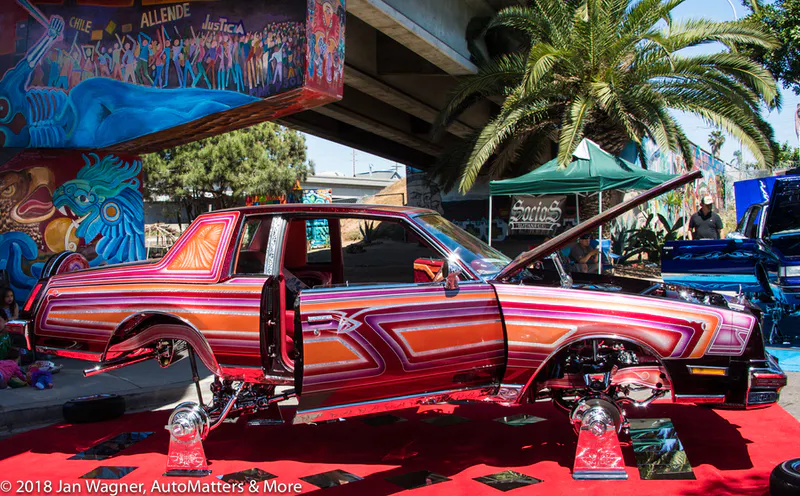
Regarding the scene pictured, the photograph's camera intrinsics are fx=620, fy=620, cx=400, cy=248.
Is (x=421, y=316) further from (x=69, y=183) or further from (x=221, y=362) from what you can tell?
(x=69, y=183)

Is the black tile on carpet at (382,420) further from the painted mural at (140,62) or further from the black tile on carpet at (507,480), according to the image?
the painted mural at (140,62)

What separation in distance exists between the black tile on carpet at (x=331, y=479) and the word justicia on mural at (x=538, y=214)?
801 centimetres

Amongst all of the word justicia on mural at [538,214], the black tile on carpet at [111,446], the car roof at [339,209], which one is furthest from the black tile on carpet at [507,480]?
the word justicia on mural at [538,214]

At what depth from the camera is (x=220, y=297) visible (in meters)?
4.67

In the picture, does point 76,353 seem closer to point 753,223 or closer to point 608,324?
point 608,324

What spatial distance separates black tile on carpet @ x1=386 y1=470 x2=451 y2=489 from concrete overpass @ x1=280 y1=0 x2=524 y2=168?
10.3 metres

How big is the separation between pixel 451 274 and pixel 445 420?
1.99 metres

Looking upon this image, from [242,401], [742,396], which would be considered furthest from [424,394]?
[742,396]

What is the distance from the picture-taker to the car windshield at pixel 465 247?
181 inches

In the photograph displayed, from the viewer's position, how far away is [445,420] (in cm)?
566

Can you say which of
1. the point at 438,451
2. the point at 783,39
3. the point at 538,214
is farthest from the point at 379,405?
the point at 783,39

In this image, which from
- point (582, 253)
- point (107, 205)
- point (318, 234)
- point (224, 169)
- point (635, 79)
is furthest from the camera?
point (224, 169)

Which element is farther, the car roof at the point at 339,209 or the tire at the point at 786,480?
the car roof at the point at 339,209

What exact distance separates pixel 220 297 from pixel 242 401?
2.77 ft
